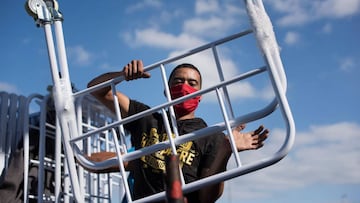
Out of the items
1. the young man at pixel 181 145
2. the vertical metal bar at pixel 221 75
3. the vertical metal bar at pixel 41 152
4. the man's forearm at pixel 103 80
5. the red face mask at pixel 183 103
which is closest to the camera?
the vertical metal bar at pixel 221 75

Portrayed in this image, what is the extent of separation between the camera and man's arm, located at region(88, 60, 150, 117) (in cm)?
136

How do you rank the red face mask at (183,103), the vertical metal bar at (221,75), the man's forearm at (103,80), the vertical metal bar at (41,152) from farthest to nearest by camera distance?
the vertical metal bar at (41,152) < the red face mask at (183,103) < the man's forearm at (103,80) < the vertical metal bar at (221,75)

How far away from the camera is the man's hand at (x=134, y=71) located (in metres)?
1.35

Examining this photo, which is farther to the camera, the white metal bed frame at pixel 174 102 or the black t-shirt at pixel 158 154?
the black t-shirt at pixel 158 154

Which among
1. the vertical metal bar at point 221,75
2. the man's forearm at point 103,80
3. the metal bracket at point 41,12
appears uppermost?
the metal bracket at point 41,12

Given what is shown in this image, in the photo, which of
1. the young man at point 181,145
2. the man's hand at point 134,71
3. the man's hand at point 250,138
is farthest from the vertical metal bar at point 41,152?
the man's hand at point 250,138

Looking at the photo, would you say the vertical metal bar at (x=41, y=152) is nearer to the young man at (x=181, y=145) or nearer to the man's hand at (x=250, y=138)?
the young man at (x=181, y=145)

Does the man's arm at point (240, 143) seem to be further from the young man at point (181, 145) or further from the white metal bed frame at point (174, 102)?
the white metal bed frame at point (174, 102)

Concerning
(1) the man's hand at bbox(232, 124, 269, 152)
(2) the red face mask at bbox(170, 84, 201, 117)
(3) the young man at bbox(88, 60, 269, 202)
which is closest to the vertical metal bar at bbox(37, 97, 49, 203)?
(3) the young man at bbox(88, 60, 269, 202)

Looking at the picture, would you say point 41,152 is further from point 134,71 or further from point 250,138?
point 250,138

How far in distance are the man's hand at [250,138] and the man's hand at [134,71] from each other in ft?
1.15

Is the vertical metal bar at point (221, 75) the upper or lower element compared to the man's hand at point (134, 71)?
lower

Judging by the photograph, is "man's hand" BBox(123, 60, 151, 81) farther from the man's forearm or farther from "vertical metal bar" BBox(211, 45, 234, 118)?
"vertical metal bar" BBox(211, 45, 234, 118)

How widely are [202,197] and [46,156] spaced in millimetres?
1692
